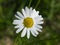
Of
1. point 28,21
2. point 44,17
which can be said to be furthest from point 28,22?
point 44,17

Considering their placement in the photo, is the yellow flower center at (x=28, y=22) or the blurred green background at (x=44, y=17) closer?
the yellow flower center at (x=28, y=22)

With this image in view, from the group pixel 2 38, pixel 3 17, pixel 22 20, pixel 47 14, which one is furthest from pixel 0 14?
pixel 22 20

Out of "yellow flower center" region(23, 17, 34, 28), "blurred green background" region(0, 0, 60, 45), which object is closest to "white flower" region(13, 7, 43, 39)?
"yellow flower center" region(23, 17, 34, 28)

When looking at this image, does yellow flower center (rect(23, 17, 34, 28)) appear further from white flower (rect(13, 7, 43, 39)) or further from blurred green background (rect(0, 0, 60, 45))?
blurred green background (rect(0, 0, 60, 45))

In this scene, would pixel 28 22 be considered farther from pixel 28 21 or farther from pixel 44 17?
pixel 44 17

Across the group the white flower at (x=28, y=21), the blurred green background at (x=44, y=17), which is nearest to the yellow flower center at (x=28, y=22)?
the white flower at (x=28, y=21)

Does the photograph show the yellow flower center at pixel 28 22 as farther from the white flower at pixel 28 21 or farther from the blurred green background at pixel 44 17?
the blurred green background at pixel 44 17

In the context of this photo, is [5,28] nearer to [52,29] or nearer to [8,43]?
[8,43]

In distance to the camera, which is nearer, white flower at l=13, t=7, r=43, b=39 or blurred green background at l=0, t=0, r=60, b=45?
white flower at l=13, t=7, r=43, b=39
